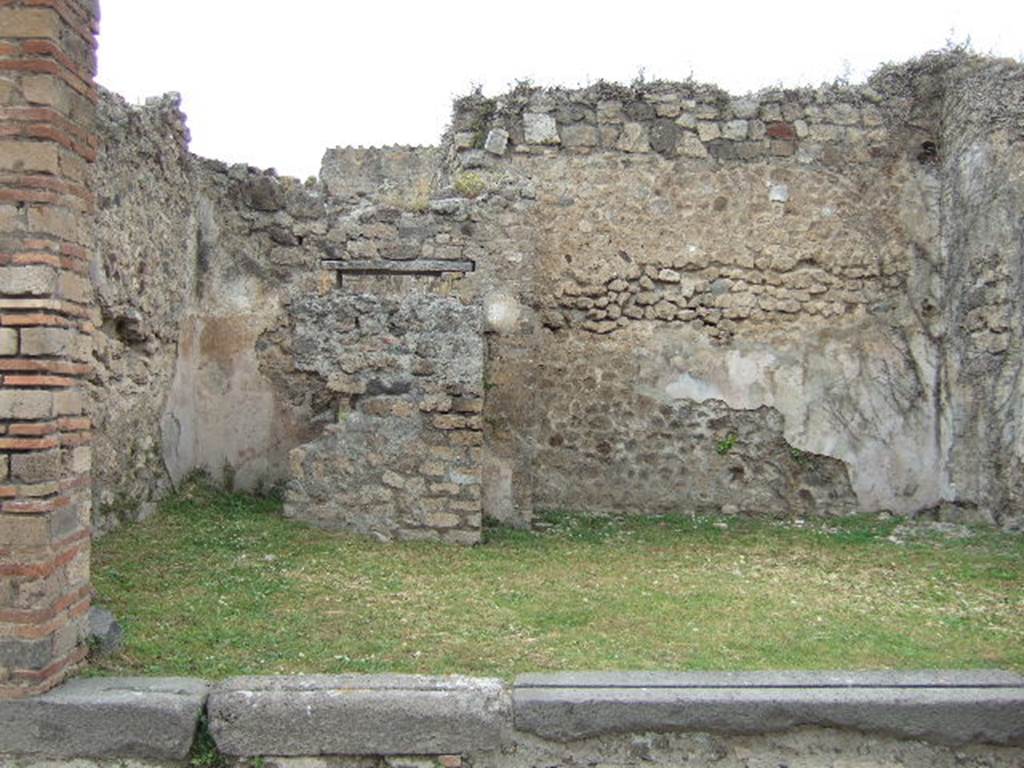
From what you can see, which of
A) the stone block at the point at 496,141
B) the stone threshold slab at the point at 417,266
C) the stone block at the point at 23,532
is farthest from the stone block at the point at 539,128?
the stone block at the point at 23,532

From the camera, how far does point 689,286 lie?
9000 mm

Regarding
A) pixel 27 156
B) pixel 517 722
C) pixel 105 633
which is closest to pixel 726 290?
pixel 517 722

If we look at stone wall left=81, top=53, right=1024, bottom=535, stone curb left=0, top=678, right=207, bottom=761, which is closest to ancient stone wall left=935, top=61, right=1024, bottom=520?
stone wall left=81, top=53, right=1024, bottom=535

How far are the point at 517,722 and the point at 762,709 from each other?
946 mm

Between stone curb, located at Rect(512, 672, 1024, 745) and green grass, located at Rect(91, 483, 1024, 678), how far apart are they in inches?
13.8

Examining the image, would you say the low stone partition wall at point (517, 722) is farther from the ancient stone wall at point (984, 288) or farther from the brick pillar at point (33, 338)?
the ancient stone wall at point (984, 288)

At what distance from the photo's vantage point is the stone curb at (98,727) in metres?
3.55

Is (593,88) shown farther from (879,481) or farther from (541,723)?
(541,723)

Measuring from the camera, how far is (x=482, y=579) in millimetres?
5777

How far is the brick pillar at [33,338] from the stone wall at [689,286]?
399 centimetres

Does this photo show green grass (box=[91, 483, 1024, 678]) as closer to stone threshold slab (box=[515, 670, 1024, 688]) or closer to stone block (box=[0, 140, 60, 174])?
stone threshold slab (box=[515, 670, 1024, 688])

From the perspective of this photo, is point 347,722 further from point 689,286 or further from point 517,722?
point 689,286

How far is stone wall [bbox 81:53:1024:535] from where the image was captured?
7.86m

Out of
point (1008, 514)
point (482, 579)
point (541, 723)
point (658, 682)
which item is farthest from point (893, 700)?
point (1008, 514)
